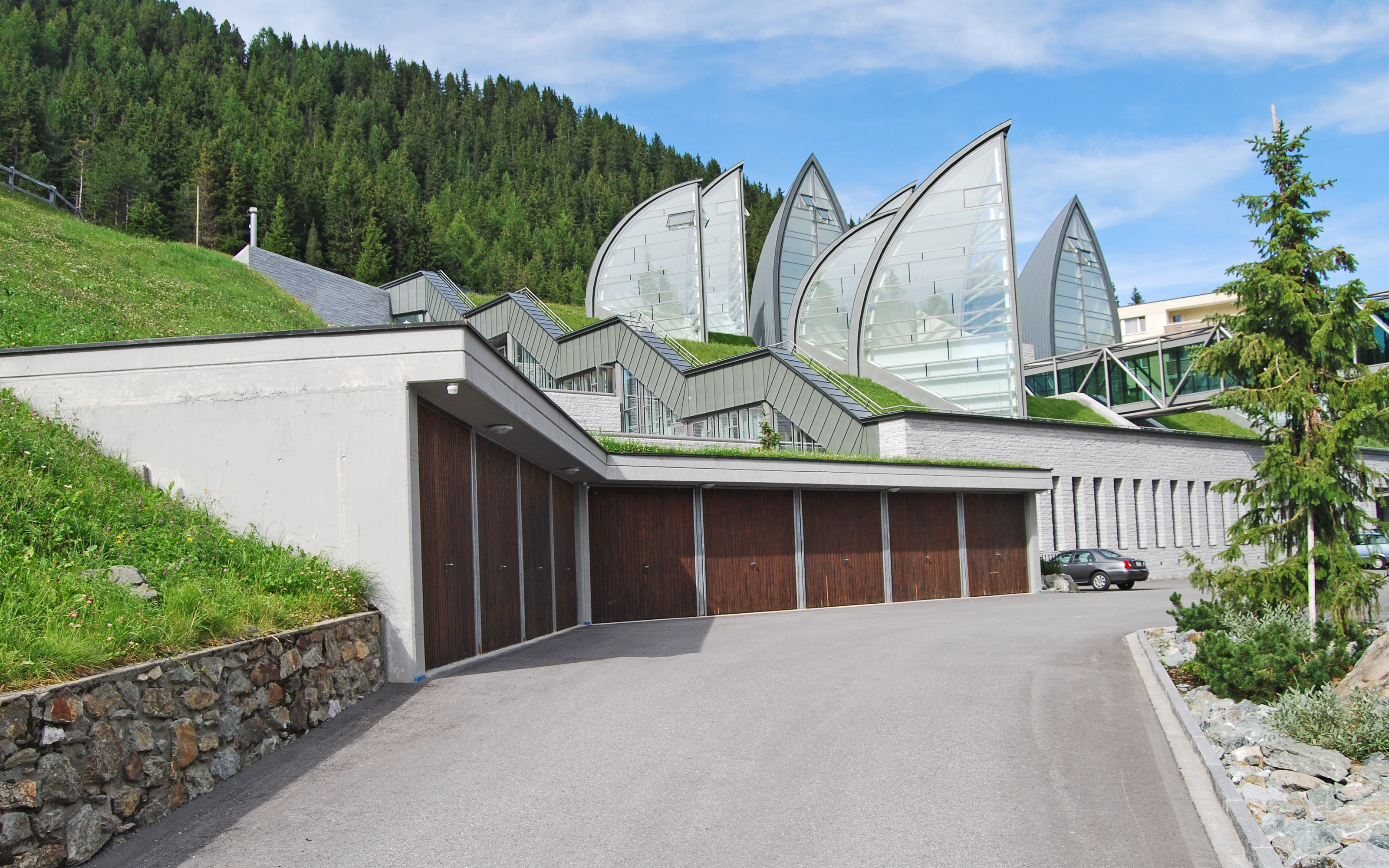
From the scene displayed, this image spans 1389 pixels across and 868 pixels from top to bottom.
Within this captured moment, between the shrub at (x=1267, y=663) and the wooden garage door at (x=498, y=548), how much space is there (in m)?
8.19

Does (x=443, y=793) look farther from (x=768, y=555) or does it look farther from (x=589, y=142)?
(x=589, y=142)

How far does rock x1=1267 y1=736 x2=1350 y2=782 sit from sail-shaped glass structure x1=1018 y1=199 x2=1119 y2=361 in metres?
50.2

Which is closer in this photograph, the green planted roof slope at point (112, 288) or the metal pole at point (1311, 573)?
the metal pole at point (1311, 573)

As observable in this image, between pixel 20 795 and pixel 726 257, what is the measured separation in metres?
51.9

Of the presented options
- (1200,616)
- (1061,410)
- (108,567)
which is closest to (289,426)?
(108,567)

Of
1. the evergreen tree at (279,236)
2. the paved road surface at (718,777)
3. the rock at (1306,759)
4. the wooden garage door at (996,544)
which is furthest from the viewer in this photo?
the evergreen tree at (279,236)

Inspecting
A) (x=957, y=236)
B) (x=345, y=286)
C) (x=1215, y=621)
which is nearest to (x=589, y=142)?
(x=345, y=286)

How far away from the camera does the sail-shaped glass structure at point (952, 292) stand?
36688 mm

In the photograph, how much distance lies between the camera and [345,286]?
165 ft

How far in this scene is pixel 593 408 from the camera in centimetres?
3397

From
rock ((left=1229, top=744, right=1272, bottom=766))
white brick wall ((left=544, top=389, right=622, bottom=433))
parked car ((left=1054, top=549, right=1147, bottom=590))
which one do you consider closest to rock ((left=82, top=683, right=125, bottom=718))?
rock ((left=1229, top=744, right=1272, bottom=766))

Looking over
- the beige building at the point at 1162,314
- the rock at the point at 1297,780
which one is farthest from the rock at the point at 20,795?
the beige building at the point at 1162,314

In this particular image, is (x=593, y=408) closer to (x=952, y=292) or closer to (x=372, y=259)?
(x=952, y=292)

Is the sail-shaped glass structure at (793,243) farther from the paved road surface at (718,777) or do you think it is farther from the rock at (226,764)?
the rock at (226,764)
